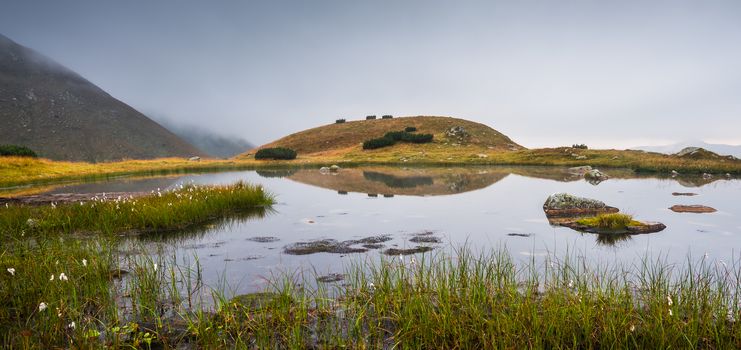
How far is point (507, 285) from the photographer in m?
6.44

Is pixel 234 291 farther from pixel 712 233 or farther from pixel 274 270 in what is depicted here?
pixel 712 233

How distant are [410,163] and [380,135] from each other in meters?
32.6

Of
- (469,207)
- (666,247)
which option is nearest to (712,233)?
(666,247)

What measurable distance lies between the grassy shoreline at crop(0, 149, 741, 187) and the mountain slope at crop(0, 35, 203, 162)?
42650mm

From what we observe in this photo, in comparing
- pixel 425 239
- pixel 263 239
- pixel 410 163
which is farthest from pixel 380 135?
pixel 425 239

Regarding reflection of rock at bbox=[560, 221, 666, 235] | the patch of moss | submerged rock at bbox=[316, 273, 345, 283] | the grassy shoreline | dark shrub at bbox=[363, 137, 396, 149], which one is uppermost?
dark shrub at bbox=[363, 137, 396, 149]

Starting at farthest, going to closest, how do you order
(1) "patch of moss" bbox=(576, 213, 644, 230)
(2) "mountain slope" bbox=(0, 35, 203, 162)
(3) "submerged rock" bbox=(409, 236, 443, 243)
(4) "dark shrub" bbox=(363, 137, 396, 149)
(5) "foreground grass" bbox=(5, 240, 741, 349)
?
1. (2) "mountain slope" bbox=(0, 35, 203, 162)
2. (4) "dark shrub" bbox=(363, 137, 396, 149)
3. (1) "patch of moss" bbox=(576, 213, 644, 230)
4. (3) "submerged rock" bbox=(409, 236, 443, 243)
5. (5) "foreground grass" bbox=(5, 240, 741, 349)

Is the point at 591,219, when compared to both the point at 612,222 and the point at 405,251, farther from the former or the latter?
the point at 405,251

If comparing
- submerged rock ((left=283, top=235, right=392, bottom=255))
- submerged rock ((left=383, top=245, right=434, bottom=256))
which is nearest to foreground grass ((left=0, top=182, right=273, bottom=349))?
submerged rock ((left=283, top=235, right=392, bottom=255))

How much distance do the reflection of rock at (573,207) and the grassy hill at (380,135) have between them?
55.4 m

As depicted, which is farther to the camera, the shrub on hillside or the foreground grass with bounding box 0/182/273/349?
the shrub on hillside

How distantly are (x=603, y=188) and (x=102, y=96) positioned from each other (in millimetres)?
132520

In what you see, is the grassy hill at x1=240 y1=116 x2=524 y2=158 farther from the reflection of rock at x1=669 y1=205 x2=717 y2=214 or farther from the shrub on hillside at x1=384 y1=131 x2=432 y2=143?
the reflection of rock at x1=669 y1=205 x2=717 y2=214

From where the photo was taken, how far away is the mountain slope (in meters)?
85.8
